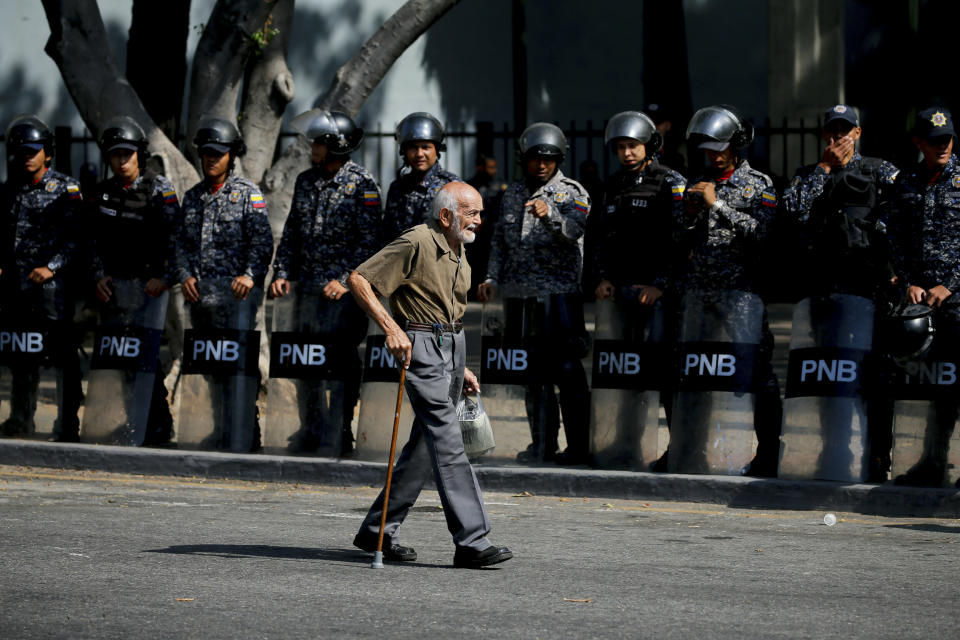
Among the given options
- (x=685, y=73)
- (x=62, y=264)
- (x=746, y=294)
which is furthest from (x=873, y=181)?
(x=685, y=73)

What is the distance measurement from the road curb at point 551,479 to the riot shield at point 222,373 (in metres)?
0.24

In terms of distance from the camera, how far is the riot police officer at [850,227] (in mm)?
9711

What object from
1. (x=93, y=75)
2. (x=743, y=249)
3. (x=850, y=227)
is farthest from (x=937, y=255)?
(x=93, y=75)

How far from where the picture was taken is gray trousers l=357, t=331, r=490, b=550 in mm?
7480

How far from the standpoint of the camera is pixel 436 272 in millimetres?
7641

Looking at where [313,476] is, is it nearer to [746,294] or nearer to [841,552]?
[746,294]

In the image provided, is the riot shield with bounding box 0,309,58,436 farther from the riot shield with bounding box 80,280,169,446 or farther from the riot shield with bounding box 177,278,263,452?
the riot shield with bounding box 177,278,263,452

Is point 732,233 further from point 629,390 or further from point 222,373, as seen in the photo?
point 222,373

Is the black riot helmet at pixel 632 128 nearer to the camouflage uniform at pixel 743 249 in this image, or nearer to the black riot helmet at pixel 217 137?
the camouflage uniform at pixel 743 249

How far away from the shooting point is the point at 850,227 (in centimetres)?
970

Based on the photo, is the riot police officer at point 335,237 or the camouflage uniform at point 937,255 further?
the riot police officer at point 335,237

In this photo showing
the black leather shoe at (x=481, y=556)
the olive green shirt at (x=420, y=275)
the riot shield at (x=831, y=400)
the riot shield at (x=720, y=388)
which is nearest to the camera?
the black leather shoe at (x=481, y=556)

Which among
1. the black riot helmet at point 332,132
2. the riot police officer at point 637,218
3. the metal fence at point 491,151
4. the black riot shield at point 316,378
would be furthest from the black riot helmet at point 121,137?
the metal fence at point 491,151

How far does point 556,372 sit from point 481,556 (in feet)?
12.1
